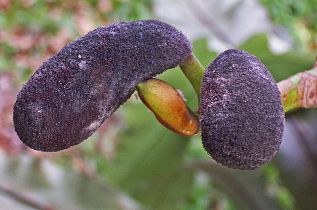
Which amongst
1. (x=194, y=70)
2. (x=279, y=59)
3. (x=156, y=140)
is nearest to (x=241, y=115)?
(x=194, y=70)

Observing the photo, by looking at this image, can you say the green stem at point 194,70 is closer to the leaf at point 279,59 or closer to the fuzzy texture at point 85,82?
the fuzzy texture at point 85,82

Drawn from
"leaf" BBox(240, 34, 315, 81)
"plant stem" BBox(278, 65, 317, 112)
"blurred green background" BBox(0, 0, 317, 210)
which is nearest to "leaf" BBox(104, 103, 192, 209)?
"blurred green background" BBox(0, 0, 317, 210)

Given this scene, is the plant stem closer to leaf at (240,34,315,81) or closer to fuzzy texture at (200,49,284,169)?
fuzzy texture at (200,49,284,169)

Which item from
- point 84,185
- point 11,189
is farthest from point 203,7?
point 11,189

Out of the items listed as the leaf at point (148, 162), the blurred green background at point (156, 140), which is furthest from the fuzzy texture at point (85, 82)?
the leaf at point (148, 162)

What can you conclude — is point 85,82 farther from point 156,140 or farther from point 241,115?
point 156,140
